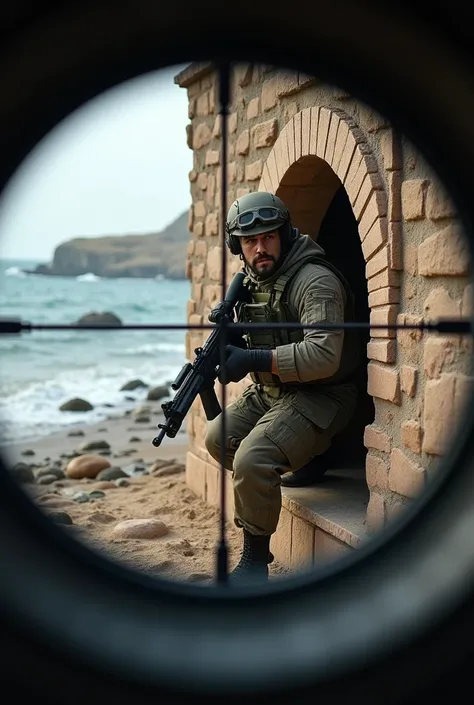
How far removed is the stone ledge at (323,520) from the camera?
4340 mm

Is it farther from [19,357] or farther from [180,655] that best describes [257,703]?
[19,357]

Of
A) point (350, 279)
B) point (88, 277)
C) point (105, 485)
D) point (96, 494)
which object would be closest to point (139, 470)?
point (105, 485)

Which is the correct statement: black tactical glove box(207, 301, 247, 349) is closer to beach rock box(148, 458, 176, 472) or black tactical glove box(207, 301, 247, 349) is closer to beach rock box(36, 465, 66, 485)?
beach rock box(148, 458, 176, 472)

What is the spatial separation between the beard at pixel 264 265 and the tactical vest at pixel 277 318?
0.22 ft

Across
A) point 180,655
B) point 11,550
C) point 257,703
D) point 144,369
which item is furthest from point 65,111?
point 144,369

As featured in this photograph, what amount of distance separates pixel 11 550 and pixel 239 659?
618 mm

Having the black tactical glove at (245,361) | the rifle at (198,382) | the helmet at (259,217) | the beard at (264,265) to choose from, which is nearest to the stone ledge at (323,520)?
the rifle at (198,382)

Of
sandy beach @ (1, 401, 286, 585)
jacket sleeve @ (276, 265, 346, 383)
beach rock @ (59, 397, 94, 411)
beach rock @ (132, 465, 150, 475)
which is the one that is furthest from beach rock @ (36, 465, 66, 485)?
beach rock @ (59, 397, 94, 411)

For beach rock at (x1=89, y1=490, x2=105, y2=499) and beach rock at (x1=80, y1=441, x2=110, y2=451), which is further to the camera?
beach rock at (x1=80, y1=441, x2=110, y2=451)

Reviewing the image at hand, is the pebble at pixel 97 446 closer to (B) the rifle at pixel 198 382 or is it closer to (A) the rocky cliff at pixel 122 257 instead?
(B) the rifle at pixel 198 382

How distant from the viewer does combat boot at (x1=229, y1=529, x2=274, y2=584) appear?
14.1ft

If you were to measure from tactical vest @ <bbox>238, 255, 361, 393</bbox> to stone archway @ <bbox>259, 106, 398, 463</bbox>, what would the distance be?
203 mm

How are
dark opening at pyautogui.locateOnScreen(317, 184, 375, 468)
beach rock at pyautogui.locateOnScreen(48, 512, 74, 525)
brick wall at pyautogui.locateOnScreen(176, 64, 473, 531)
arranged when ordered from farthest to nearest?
beach rock at pyautogui.locateOnScreen(48, 512, 74, 525) → dark opening at pyautogui.locateOnScreen(317, 184, 375, 468) → brick wall at pyautogui.locateOnScreen(176, 64, 473, 531)

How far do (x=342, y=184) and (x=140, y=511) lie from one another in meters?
2.92
